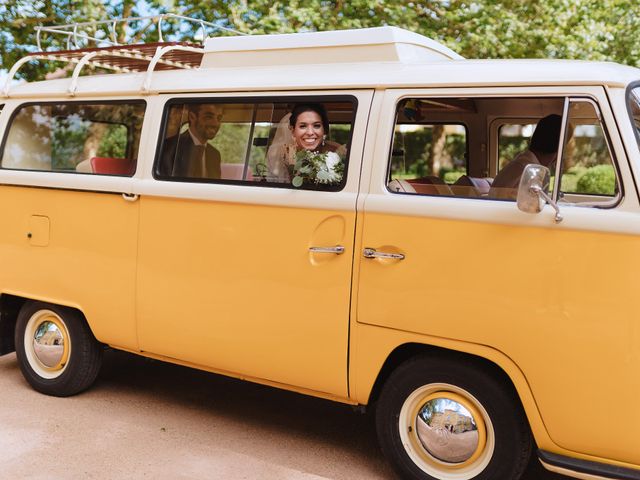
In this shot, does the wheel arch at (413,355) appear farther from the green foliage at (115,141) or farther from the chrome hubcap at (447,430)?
the green foliage at (115,141)

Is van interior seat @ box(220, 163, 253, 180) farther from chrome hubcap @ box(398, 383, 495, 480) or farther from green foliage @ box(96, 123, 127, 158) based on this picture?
chrome hubcap @ box(398, 383, 495, 480)

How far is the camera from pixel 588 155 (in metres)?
3.95

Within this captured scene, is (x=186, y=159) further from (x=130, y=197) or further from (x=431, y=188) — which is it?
(x=431, y=188)

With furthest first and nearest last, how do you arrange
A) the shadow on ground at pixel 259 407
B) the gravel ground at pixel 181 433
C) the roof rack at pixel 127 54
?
the roof rack at pixel 127 54 < the shadow on ground at pixel 259 407 < the gravel ground at pixel 181 433

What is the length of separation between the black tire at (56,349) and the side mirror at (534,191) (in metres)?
3.45

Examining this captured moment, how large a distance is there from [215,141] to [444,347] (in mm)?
2027

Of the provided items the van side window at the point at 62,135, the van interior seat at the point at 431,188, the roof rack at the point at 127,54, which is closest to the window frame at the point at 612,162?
the van interior seat at the point at 431,188

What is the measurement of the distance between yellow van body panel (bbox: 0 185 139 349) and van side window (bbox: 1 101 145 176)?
0.89 ft

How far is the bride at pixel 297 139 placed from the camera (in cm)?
445

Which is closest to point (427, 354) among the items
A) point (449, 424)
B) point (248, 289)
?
point (449, 424)

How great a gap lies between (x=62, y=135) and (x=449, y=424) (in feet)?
12.3

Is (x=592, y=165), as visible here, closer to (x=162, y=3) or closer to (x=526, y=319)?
(x=526, y=319)

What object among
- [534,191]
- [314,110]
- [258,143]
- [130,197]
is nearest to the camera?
[534,191]

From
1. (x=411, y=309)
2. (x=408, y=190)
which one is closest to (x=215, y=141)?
(x=408, y=190)
